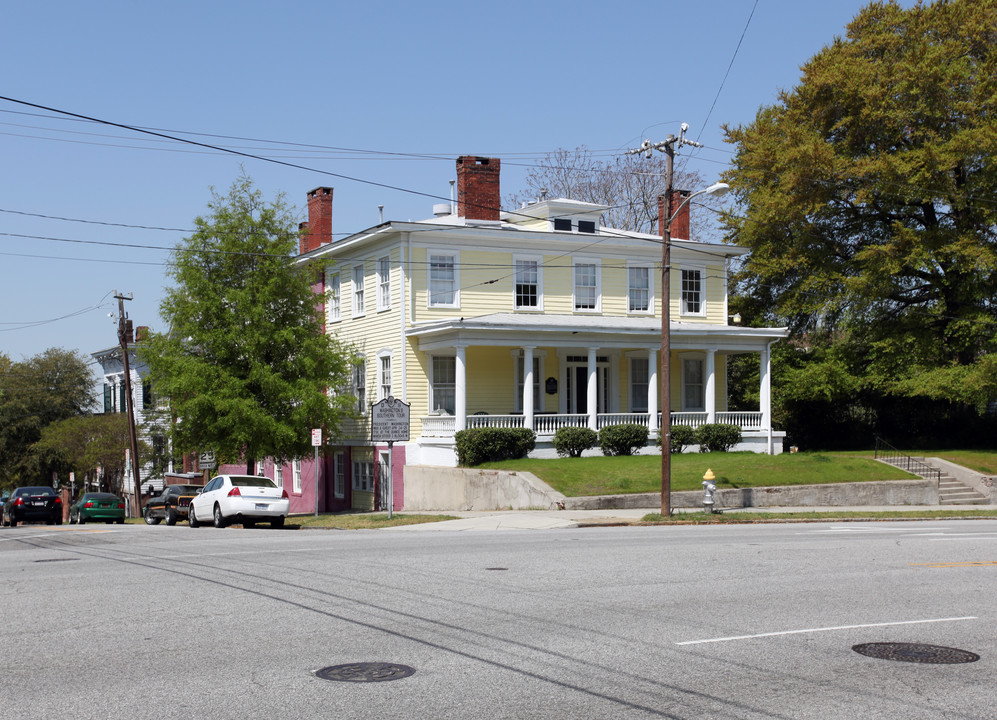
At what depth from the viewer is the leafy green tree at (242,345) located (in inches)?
1436

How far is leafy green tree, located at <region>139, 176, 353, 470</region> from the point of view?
1436 inches

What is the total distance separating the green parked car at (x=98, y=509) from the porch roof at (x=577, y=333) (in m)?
14.2

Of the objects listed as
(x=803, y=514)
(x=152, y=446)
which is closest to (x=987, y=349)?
(x=803, y=514)

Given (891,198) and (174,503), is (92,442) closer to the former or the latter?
(174,503)

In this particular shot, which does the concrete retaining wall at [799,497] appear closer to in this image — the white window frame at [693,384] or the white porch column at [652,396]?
the white porch column at [652,396]

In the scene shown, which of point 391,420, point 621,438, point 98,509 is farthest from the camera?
point 98,509

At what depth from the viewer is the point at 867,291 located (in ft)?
141

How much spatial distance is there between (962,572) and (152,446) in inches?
2252

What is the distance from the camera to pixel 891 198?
140 ft

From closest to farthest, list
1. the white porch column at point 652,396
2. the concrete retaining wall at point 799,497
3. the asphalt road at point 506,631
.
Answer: the asphalt road at point 506,631, the concrete retaining wall at point 799,497, the white porch column at point 652,396

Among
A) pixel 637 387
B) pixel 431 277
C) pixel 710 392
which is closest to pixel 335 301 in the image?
pixel 431 277

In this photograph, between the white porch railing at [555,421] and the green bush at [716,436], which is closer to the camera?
the white porch railing at [555,421]

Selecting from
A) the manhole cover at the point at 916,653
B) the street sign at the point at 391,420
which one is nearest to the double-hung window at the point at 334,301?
the street sign at the point at 391,420

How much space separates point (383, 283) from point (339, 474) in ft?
29.9
